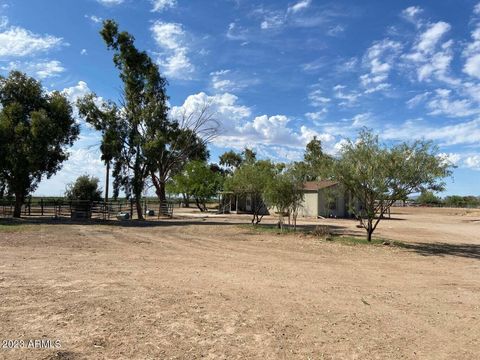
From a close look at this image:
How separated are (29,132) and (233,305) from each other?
2389 centimetres

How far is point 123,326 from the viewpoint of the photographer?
6.07 meters

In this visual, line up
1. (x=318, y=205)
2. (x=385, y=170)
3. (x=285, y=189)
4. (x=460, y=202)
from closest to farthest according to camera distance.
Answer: (x=385, y=170) < (x=285, y=189) < (x=318, y=205) < (x=460, y=202)

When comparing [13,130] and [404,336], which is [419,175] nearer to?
[404,336]

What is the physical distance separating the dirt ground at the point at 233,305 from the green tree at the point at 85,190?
22012mm

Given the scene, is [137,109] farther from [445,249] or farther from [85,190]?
[445,249]

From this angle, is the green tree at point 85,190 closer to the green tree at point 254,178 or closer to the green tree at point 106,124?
the green tree at point 106,124

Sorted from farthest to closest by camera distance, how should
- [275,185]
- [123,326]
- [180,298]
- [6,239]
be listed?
[275,185]
[6,239]
[180,298]
[123,326]

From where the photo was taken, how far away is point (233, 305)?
293 inches

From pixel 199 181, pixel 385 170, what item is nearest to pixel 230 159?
pixel 199 181

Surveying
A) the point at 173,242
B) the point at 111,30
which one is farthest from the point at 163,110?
the point at 173,242

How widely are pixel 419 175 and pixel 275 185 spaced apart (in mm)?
7817

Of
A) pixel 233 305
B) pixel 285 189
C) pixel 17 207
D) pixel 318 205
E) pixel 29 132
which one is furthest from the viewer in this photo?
pixel 318 205

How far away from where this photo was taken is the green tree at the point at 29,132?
26.4 m

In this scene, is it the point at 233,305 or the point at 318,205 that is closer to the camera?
the point at 233,305
